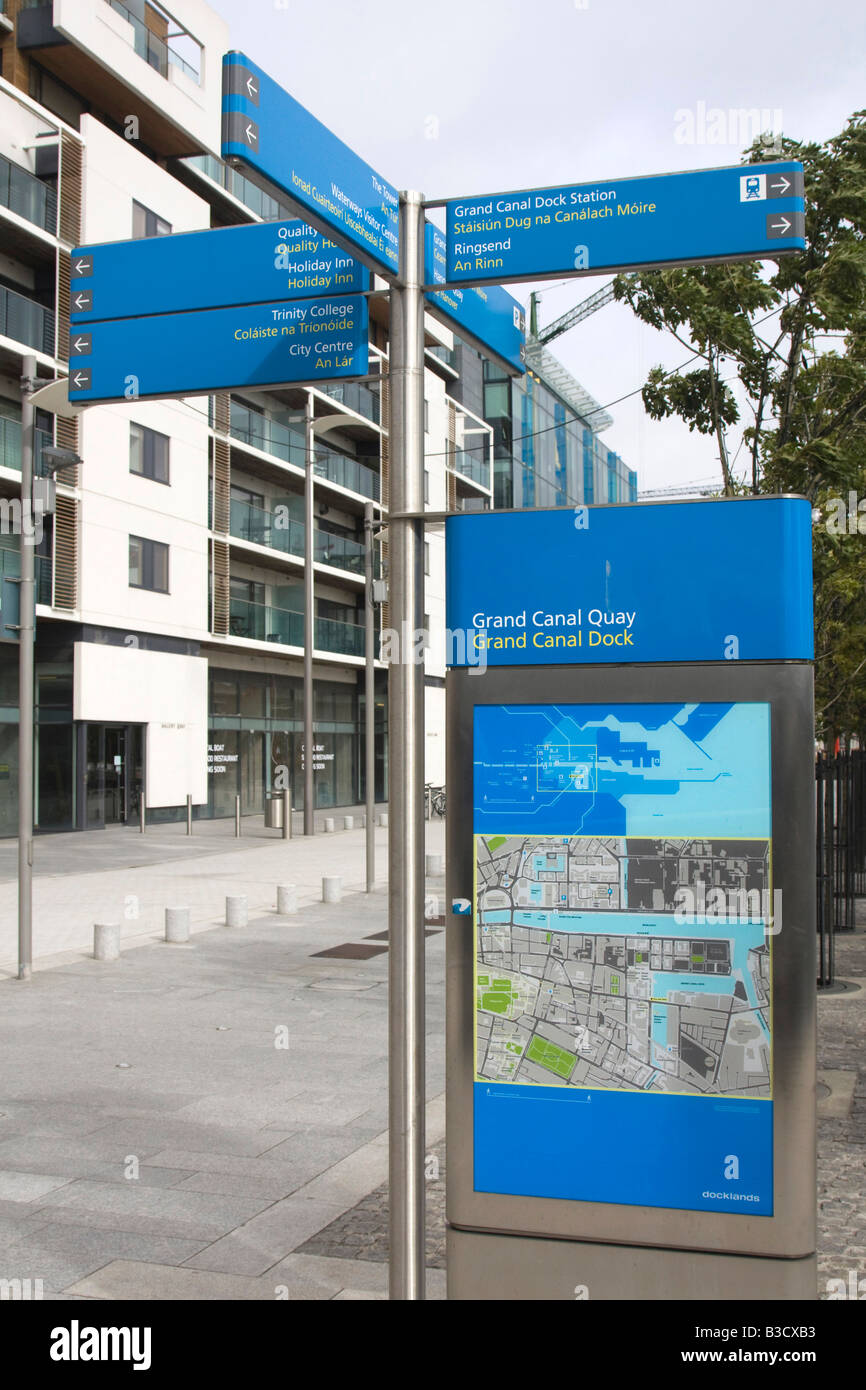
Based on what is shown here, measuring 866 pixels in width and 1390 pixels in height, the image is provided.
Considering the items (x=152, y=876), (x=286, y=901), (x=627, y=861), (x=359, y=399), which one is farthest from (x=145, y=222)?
(x=627, y=861)

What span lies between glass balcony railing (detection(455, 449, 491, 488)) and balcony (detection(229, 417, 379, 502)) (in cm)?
704

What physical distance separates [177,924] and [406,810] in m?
10.6

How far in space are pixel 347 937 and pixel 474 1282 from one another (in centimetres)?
1071

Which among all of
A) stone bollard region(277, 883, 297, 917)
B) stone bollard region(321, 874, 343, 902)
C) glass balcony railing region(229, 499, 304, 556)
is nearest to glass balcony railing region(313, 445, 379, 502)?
glass balcony railing region(229, 499, 304, 556)

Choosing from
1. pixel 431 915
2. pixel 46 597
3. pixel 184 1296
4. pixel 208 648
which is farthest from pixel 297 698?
A: pixel 184 1296

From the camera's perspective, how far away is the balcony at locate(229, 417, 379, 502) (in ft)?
122

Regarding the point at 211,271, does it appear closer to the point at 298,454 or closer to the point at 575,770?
the point at 575,770

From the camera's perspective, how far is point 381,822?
34.2 metres

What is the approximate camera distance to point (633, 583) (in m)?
3.95

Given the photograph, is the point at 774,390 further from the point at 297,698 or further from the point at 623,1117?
the point at 297,698

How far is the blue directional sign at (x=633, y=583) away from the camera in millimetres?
3838

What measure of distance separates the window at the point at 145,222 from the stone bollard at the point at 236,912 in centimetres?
2038

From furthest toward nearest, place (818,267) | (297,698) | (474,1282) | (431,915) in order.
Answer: (297,698)
(431,915)
(818,267)
(474,1282)

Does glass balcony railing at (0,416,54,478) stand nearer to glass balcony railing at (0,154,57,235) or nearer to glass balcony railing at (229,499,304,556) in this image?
glass balcony railing at (0,154,57,235)
